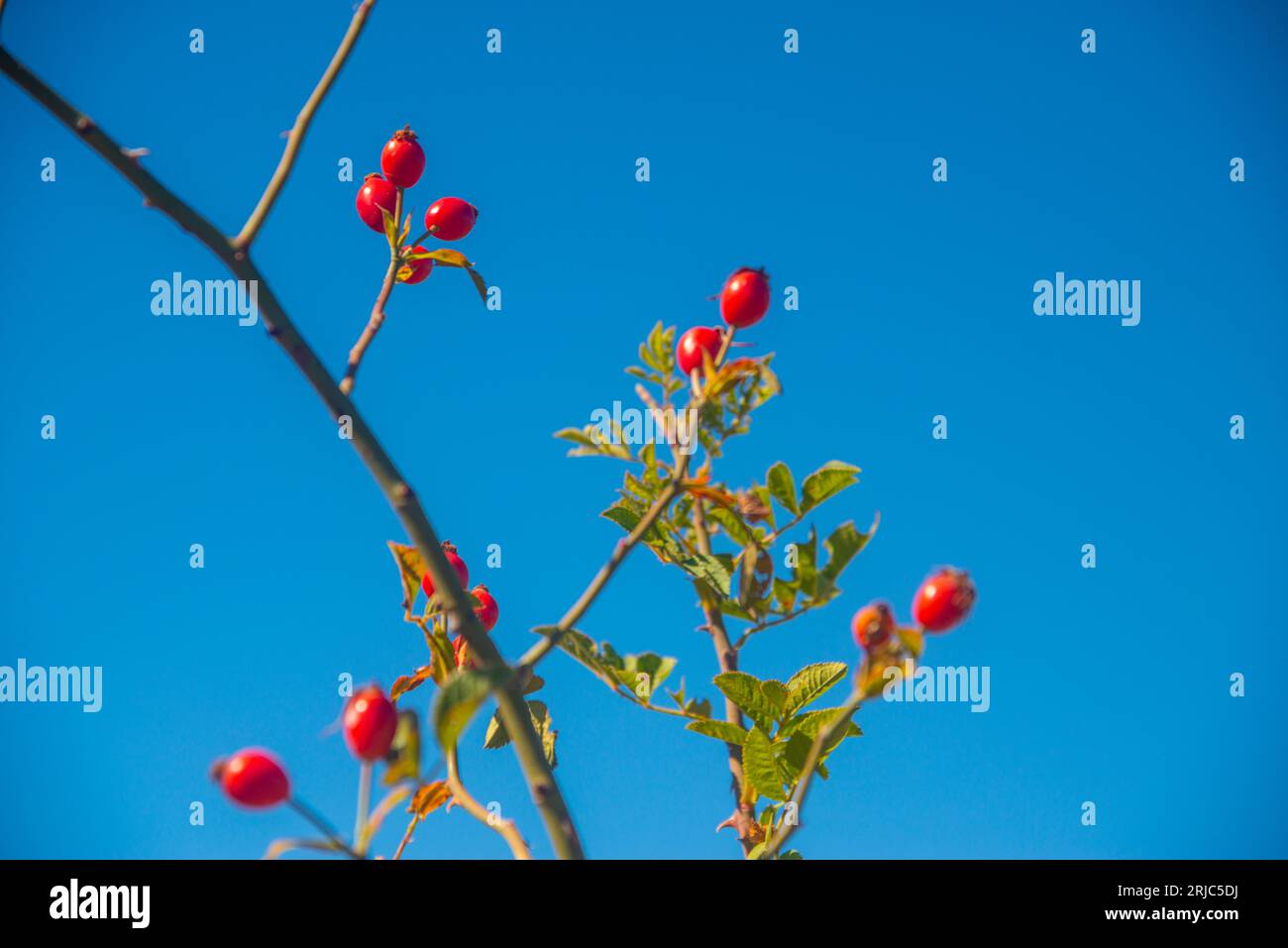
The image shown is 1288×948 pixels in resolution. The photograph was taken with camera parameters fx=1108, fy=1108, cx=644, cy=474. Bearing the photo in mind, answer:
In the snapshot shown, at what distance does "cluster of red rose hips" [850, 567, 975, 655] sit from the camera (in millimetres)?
1106

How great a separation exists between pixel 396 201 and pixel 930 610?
1.17m

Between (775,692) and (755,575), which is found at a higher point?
(755,575)

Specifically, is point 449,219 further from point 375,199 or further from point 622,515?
point 622,515

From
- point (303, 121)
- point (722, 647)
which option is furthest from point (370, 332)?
point (722, 647)

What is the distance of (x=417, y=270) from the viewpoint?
72.2 inches

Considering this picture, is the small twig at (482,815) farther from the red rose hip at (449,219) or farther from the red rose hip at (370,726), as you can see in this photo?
the red rose hip at (449,219)

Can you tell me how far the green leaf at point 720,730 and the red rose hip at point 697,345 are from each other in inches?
20.6

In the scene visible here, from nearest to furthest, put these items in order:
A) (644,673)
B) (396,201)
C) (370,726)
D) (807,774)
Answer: (370,726)
(807,774)
(644,673)
(396,201)

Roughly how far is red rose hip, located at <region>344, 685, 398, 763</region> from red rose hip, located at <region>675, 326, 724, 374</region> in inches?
27.8

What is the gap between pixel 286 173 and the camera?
1.18 meters

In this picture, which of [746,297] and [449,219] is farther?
[449,219]
